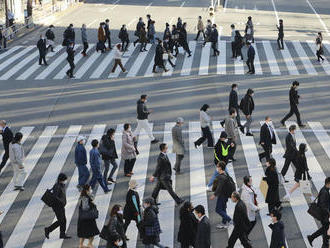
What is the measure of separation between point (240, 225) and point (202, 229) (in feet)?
3.88

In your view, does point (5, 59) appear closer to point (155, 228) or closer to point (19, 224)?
point (19, 224)

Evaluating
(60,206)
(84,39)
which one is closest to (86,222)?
Result: (60,206)

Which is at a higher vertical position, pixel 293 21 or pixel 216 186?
pixel 216 186

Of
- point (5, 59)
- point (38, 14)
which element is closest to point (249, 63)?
point (5, 59)

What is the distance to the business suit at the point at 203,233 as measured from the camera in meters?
11.7

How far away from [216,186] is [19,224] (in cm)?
446

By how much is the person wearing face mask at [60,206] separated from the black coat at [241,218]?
3632mm

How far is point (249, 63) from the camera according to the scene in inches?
1138

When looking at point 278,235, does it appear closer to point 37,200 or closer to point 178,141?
point 178,141

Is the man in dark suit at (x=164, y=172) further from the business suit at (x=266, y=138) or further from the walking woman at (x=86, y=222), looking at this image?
the business suit at (x=266, y=138)

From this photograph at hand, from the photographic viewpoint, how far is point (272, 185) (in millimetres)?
14328

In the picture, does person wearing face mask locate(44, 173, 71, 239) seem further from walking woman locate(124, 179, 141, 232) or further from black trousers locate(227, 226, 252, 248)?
black trousers locate(227, 226, 252, 248)

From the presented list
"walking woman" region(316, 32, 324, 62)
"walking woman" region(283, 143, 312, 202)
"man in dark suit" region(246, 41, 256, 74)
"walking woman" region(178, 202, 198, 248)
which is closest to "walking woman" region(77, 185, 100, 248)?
"walking woman" region(178, 202, 198, 248)

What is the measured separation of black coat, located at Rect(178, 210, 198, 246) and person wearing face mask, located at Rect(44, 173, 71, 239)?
2.73 metres
